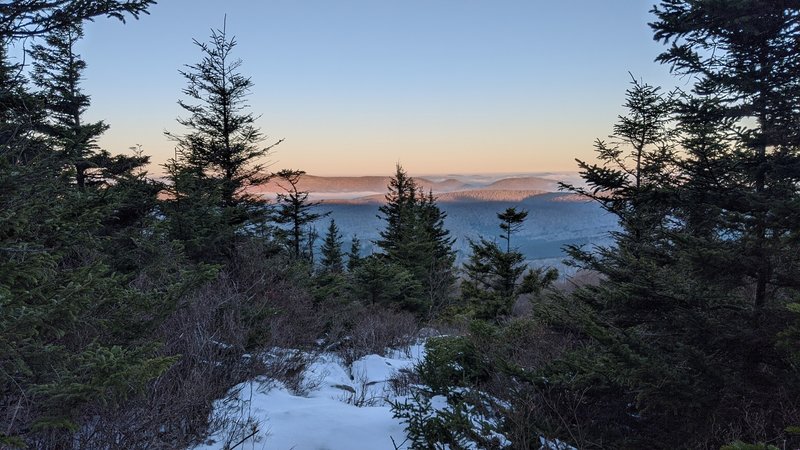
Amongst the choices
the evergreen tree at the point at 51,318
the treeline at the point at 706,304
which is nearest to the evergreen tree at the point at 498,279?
the treeline at the point at 706,304

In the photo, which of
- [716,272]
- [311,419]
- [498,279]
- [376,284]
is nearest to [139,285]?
[311,419]

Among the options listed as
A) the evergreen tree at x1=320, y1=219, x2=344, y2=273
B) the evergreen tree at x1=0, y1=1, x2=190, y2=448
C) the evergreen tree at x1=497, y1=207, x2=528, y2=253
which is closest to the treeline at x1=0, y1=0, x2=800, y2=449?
the evergreen tree at x1=0, y1=1, x2=190, y2=448

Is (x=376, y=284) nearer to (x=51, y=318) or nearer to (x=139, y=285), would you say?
(x=139, y=285)

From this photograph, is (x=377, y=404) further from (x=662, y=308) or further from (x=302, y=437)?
(x=662, y=308)

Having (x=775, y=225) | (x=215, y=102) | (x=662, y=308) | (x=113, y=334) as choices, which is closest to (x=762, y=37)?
(x=775, y=225)

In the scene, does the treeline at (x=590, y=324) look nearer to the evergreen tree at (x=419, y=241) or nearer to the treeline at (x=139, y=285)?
the treeline at (x=139, y=285)

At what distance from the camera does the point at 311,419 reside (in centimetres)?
571

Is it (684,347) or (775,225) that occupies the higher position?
(775,225)

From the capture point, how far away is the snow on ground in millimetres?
5117

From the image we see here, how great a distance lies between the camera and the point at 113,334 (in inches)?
189

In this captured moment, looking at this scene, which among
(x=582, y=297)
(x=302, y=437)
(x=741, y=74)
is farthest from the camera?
(x=582, y=297)

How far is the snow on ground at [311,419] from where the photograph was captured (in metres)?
5.12

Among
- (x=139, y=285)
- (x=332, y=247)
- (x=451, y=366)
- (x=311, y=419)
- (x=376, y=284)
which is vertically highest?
(x=139, y=285)

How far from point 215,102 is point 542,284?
60.3ft
